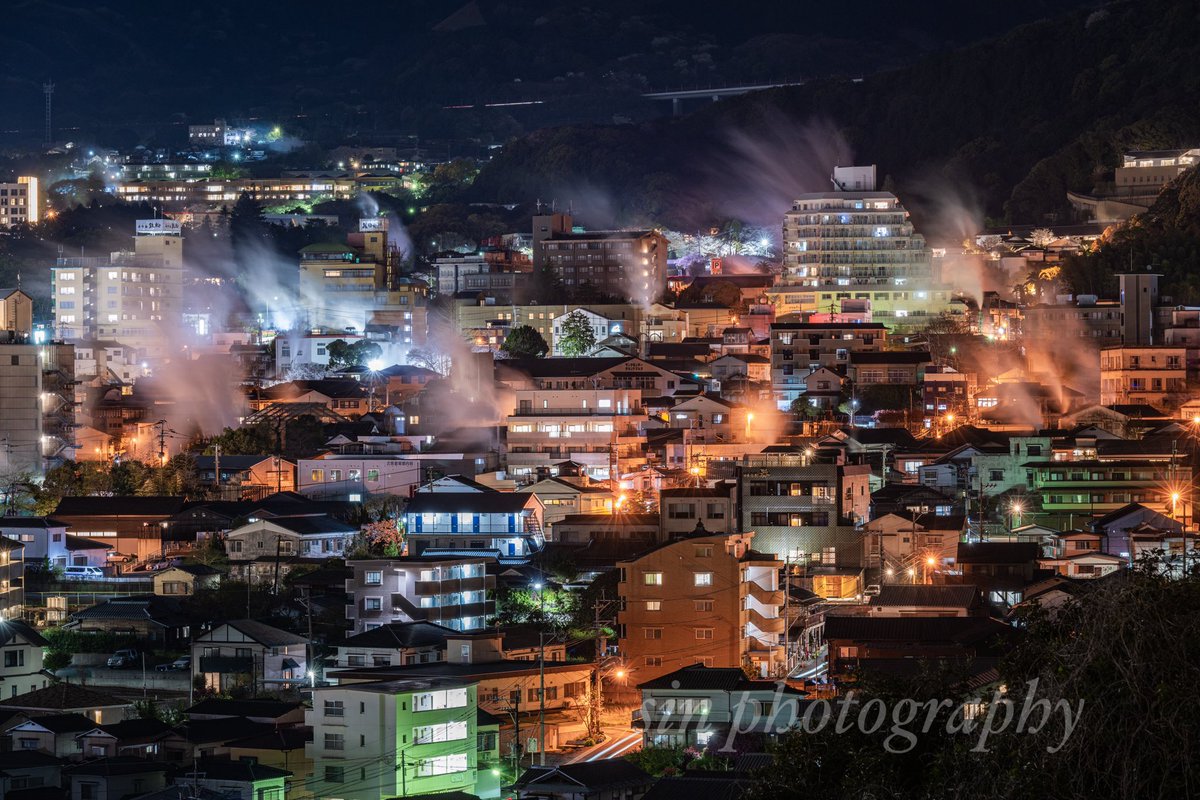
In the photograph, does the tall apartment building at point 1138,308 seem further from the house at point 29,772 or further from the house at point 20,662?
the house at point 29,772

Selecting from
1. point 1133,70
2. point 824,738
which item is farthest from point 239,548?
point 1133,70

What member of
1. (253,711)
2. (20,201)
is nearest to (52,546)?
(253,711)

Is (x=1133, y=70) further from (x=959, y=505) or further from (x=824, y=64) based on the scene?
(x=959, y=505)

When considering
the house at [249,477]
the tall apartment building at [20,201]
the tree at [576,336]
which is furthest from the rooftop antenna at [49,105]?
the house at [249,477]

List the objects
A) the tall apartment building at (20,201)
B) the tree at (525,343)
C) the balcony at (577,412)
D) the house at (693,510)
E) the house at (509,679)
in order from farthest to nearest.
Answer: the tall apartment building at (20,201), the tree at (525,343), the balcony at (577,412), the house at (693,510), the house at (509,679)

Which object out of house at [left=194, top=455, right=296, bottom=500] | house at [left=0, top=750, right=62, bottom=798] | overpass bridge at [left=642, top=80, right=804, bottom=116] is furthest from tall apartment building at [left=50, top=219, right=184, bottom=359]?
overpass bridge at [left=642, top=80, right=804, bottom=116]

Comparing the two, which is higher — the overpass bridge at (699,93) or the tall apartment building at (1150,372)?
the overpass bridge at (699,93)

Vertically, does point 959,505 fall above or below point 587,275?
below
